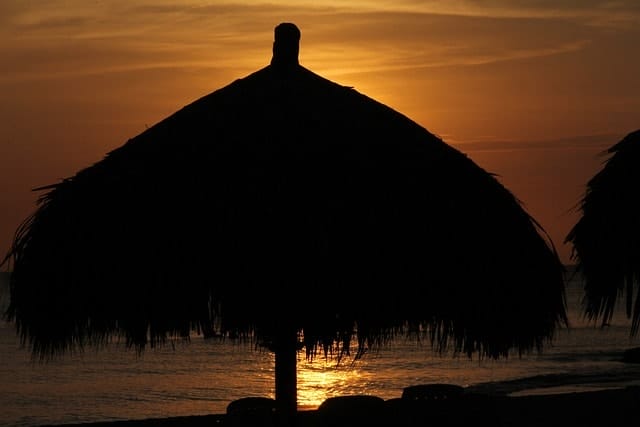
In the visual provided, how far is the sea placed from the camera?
3052 centimetres

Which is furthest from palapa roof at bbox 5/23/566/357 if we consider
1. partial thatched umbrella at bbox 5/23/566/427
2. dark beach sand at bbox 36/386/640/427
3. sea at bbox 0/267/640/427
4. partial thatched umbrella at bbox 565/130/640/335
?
sea at bbox 0/267/640/427

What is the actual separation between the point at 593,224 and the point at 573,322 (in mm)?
56080

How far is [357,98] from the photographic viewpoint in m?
7.13

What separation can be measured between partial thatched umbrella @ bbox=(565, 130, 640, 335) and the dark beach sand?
1296 millimetres

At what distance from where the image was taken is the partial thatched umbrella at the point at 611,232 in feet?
28.0

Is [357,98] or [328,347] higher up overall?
[357,98]

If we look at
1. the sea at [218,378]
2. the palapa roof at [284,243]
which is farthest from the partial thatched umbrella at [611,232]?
the sea at [218,378]

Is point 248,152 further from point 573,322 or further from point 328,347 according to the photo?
point 573,322

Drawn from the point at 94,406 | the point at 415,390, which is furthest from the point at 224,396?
the point at 415,390

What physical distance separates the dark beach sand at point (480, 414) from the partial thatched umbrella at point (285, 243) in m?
0.79

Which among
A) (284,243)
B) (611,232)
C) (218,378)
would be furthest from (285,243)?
(218,378)

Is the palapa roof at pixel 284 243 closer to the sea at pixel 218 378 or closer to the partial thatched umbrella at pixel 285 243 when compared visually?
the partial thatched umbrella at pixel 285 243

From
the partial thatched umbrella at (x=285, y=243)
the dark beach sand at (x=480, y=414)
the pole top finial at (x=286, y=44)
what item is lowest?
the dark beach sand at (x=480, y=414)

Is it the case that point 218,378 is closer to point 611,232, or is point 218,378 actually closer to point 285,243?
point 611,232
